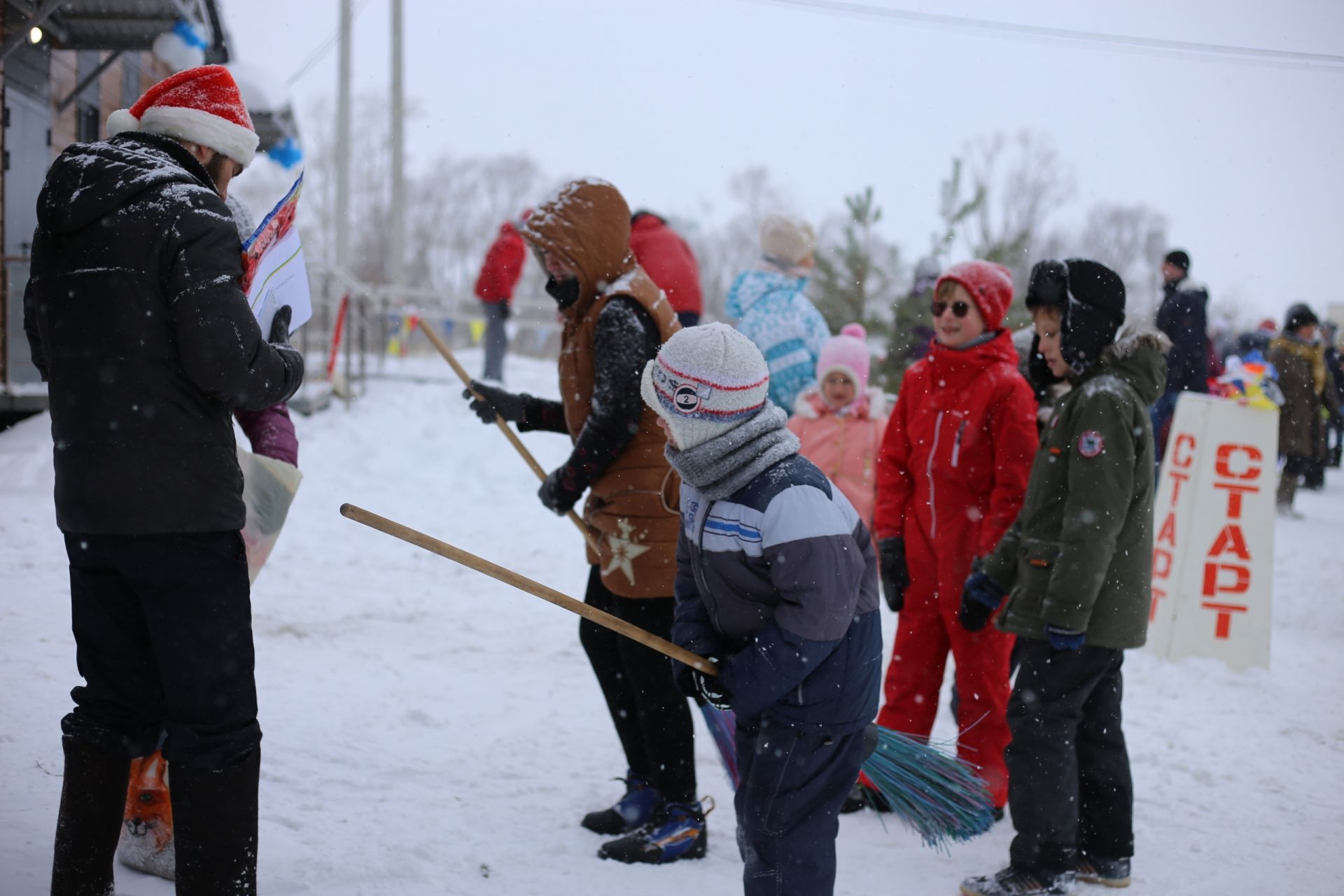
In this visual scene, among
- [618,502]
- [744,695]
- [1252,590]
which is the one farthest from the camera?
[1252,590]

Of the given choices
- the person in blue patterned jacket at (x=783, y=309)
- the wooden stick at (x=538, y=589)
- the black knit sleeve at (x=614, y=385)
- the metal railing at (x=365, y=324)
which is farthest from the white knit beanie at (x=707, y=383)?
the metal railing at (x=365, y=324)

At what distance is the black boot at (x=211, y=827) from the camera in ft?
7.28

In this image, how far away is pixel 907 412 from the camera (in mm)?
3938

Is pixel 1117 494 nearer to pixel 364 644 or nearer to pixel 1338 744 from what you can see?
pixel 1338 744

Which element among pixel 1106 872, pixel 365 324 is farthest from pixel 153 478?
pixel 365 324

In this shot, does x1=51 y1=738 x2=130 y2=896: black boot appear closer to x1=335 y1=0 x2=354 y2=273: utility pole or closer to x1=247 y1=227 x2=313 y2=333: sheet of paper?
x1=247 y1=227 x2=313 y2=333: sheet of paper

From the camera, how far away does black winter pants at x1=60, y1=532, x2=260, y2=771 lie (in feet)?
7.14

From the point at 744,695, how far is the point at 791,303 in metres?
3.60

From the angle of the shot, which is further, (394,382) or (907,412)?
(394,382)

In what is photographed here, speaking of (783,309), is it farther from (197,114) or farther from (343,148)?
(343,148)

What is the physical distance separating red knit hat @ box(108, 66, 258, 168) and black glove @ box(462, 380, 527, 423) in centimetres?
126

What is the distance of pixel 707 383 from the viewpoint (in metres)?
2.40

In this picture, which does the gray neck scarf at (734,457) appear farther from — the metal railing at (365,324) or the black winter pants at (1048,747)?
the metal railing at (365,324)

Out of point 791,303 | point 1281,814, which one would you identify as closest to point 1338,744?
point 1281,814
